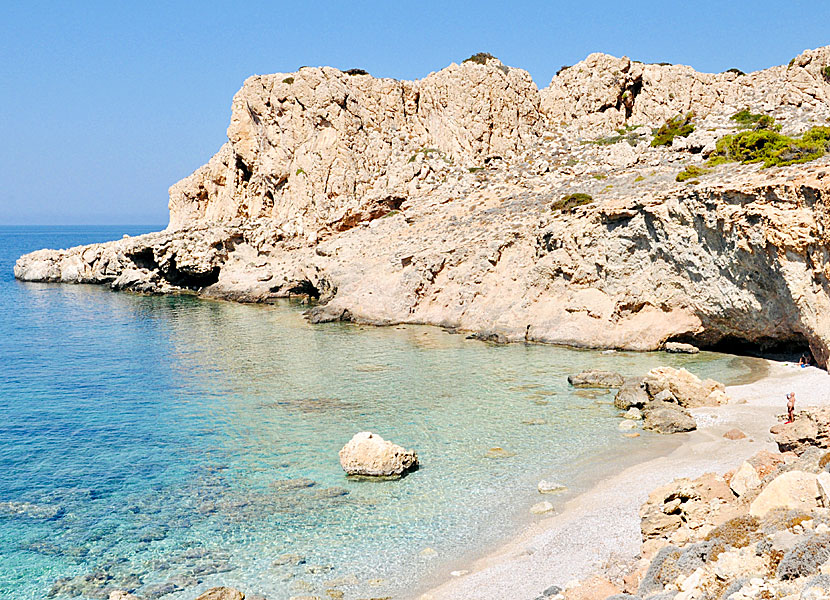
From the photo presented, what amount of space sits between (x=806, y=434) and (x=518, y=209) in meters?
37.3

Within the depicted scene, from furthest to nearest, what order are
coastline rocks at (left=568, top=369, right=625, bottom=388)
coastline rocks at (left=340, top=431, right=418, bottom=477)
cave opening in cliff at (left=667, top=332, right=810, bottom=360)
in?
cave opening in cliff at (left=667, top=332, right=810, bottom=360)
coastline rocks at (left=568, top=369, right=625, bottom=388)
coastline rocks at (left=340, top=431, right=418, bottom=477)

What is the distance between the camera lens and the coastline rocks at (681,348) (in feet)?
126

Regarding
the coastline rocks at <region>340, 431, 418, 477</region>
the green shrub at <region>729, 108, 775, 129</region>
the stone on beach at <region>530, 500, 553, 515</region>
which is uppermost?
the green shrub at <region>729, 108, 775, 129</region>

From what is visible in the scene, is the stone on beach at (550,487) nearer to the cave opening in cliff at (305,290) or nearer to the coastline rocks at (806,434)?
the coastline rocks at (806,434)

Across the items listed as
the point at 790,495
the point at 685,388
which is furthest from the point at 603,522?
the point at 685,388

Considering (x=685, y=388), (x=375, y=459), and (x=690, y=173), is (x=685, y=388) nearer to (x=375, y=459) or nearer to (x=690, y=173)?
(x=375, y=459)

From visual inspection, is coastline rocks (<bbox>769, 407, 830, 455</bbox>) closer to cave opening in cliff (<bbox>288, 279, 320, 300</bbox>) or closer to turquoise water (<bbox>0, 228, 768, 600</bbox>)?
turquoise water (<bbox>0, 228, 768, 600</bbox>)

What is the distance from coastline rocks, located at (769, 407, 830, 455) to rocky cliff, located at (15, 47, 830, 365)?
12.1 m

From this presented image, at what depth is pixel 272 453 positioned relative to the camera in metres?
23.7

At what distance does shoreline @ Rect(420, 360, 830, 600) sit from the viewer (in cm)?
1478

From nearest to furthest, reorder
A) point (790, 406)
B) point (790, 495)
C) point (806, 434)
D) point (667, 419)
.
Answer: point (790, 495) < point (806, 434) < point (790, 406) < point (667, 419)

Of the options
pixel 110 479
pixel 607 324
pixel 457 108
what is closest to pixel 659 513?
Answer: pixel 110 479

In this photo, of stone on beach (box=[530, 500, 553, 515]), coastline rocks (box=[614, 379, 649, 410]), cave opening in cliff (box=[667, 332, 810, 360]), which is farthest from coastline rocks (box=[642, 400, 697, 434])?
cave opening in cliff (box=[667, 332, 810, 360])

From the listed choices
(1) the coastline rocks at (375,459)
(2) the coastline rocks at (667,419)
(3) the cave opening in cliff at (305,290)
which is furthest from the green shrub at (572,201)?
(1) the coastline rocks at (375,459)
